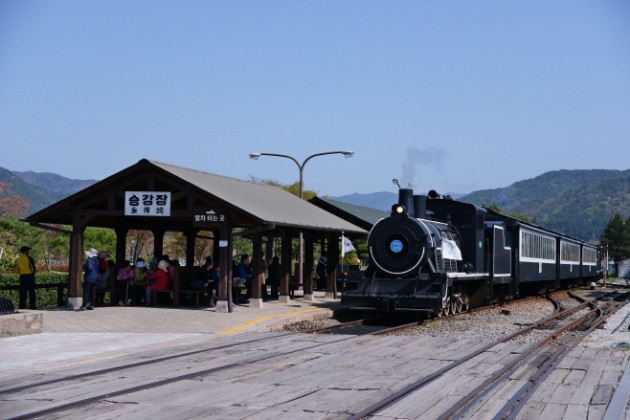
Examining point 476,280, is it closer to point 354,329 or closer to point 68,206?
point 354,329

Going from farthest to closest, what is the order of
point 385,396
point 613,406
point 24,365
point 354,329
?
point 354,329 < point 24,365 < point 385,396 < point 613,406

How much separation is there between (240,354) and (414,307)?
6.95m

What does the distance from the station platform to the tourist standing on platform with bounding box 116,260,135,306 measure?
0.93 meters

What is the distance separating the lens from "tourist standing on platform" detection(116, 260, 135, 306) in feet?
67.8

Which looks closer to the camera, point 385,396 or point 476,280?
point 385,396

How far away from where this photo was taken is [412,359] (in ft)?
38.6

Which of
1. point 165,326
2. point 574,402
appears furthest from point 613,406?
point 165,326

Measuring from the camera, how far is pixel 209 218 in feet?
61.8

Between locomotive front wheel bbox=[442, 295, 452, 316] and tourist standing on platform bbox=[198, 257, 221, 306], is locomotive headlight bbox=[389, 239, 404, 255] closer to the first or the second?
locomotive front wheel bbox=[442, 295, 452, 316]

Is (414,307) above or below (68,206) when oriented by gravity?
below

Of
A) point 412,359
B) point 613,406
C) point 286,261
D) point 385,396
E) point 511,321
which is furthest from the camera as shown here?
point 286,261

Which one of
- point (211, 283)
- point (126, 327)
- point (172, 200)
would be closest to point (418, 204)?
point (211, 283)

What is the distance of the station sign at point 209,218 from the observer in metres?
18.8

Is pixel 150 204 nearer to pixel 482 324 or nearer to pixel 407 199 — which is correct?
pixel 407 199
